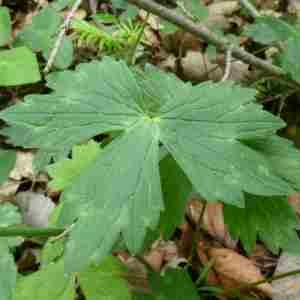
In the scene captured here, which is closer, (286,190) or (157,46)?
(286,190)

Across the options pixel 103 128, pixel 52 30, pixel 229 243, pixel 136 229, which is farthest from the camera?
pixel 52 30

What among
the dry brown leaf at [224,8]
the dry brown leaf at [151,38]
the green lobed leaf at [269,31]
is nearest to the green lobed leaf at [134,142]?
the green lobed leaf at [269,31]

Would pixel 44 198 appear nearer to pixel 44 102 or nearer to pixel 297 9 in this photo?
pixel 44 102

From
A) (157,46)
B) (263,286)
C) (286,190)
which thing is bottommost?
(263,286)

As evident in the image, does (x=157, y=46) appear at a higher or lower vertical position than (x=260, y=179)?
lower

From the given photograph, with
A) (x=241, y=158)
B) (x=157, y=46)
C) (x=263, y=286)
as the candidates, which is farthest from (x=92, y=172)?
(x=157, y=46)

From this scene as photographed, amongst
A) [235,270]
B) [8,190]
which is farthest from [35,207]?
[235,270]

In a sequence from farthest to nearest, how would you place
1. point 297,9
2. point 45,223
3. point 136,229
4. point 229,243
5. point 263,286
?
point 297,9, point 45,223, point 229,243, point 263,286, point 136,229

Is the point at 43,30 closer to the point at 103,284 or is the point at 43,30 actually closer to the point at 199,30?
the point at 199,30
